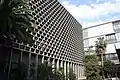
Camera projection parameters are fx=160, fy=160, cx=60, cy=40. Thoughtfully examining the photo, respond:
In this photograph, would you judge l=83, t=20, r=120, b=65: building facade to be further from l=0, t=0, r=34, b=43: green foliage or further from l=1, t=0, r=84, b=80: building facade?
l=0, t=0, r=34, b=43: green foliage

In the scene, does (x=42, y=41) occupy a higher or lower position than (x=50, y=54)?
higher

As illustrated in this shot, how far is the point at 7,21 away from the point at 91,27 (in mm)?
56501

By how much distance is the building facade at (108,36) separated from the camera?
6191 cm

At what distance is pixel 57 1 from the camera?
1665 inches

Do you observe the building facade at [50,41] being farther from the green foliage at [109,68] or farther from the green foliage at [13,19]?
the green foliage at [109,68]

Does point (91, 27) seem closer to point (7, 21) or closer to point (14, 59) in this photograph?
point (14, 59)

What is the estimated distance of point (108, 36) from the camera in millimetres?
65500

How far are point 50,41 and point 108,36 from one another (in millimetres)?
38222

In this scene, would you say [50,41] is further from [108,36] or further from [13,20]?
[108,36]

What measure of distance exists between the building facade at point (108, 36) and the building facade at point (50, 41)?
1753 centimetres

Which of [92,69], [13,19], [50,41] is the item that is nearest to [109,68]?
[92,69]

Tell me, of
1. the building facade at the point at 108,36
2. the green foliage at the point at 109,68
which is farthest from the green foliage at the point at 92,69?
the building facade at the point at 108,36

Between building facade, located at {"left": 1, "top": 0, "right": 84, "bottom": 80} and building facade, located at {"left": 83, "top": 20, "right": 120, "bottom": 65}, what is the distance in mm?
17533

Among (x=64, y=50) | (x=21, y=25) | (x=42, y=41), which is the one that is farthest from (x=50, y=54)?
(x=21, y=25)
